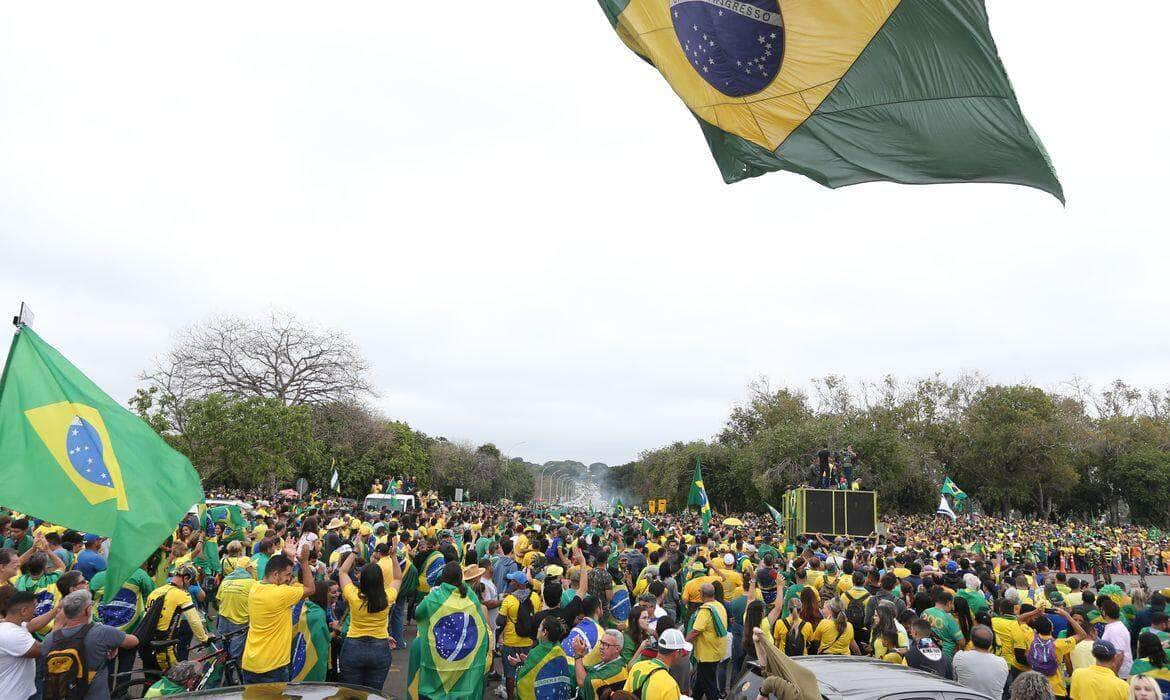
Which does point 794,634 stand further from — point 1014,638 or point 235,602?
point 235,602

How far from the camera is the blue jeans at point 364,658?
6395 mm

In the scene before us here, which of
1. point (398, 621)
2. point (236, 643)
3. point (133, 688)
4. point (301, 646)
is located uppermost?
point (301, 646)

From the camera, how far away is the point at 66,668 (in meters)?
5.09

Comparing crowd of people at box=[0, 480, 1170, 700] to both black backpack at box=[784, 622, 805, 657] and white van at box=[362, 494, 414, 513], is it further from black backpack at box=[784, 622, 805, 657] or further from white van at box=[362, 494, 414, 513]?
white van at box=[362, 494, 414, 513]

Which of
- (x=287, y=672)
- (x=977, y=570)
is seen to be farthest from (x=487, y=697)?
(x=977, y=570)

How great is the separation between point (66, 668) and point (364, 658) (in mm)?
2190

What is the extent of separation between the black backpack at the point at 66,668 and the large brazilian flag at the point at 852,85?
6.13 metres

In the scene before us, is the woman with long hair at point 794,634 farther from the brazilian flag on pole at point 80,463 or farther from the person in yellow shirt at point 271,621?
the brazilian flag on pole at point 80,463

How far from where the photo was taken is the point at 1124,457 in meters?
A: 53.5

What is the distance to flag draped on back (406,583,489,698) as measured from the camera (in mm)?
5918

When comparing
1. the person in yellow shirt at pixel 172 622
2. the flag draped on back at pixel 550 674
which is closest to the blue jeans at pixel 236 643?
the person in yellow shirt at pixel 172 622

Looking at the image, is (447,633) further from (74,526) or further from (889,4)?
(889,4)

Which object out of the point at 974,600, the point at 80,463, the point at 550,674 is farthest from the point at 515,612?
the point at 974,600

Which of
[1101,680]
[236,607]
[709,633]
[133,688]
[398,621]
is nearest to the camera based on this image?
[1101,680]
